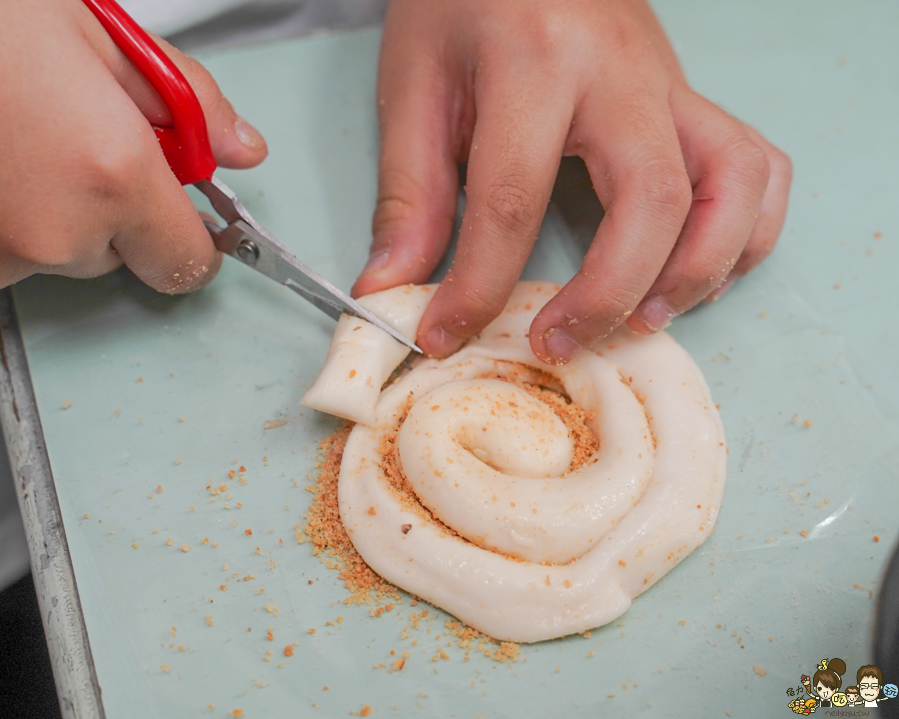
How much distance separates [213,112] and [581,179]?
78cm

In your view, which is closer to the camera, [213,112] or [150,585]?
[150,585]

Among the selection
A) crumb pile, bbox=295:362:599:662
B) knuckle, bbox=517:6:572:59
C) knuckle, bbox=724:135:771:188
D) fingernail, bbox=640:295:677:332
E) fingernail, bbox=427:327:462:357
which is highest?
knuckle, bbox=517:6:572:59

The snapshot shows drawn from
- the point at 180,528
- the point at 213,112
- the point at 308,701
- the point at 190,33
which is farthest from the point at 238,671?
the point at 190,33

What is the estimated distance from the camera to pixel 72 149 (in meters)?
0.97

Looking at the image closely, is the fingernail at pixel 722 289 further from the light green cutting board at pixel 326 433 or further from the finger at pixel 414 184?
the finger at pixel 414 184

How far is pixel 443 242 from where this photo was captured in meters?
1.43

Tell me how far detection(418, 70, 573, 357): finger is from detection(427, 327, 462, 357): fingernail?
0.04 feet

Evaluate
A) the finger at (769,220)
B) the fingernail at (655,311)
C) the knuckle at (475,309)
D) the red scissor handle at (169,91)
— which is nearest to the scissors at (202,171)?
the red scissor handle at (169,91)

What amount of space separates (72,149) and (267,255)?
38cm

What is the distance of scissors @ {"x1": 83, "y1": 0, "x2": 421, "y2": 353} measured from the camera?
1.05 meters

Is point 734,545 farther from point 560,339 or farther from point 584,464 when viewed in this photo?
point 560,339

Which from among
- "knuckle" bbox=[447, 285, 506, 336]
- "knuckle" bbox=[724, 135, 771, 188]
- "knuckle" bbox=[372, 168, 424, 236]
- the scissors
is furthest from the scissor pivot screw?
"knuckle" bbox=[724, 135, 771, 188]

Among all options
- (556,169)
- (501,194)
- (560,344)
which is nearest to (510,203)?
(501,194)

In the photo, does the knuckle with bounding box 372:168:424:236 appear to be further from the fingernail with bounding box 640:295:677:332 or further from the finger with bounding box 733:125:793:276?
the finger with bounding box 733:125:793:276
